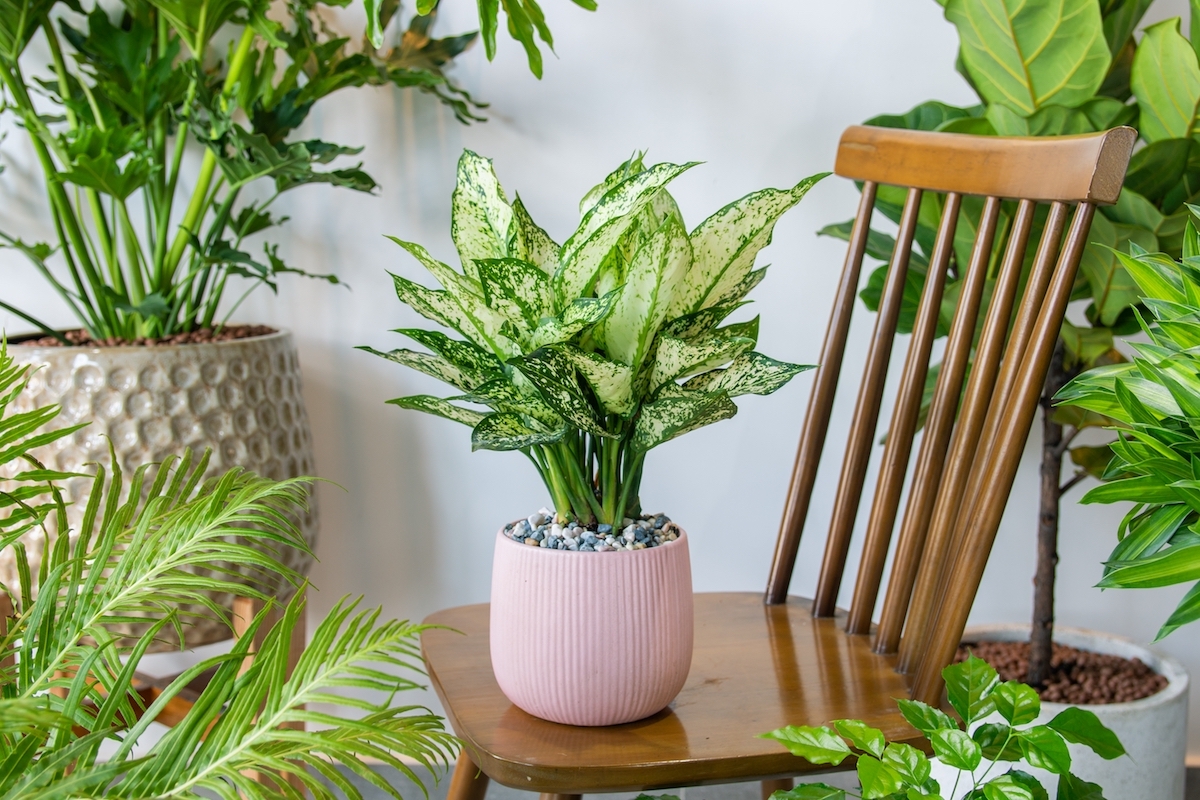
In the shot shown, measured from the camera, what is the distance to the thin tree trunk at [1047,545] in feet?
3.70

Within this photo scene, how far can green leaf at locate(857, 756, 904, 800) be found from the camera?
1.74ft

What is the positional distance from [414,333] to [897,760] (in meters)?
0.40

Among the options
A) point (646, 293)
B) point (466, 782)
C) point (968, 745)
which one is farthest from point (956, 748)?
point (466, 782)

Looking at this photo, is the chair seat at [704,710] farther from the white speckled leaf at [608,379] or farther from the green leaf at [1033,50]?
the green leaf at [1033,50]

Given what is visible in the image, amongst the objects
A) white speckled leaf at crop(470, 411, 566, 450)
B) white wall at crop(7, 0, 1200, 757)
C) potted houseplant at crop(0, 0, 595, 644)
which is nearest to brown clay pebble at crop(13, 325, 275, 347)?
potted houseplant at crop(0, 0, 595, 644)

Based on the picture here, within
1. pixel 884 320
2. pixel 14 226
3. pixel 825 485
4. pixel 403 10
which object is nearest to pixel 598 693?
pixel 884 320

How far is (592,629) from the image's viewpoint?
66 cm

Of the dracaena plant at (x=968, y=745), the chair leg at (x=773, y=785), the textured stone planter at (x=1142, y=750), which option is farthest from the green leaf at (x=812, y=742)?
the textured stone planter at (x=1142, y=750)

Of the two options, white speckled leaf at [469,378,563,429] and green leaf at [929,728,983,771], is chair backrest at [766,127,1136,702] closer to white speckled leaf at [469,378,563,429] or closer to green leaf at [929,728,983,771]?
green leaf at [929,728,983,771]

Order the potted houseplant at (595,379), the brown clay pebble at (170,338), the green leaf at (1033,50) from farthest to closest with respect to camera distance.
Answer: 1. the brown clay pebble at (170,338)
2. the green leaf at (1033,50)
3. the potted houseplant at (595,379)

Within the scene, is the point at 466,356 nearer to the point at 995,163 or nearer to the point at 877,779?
the point at 877,779

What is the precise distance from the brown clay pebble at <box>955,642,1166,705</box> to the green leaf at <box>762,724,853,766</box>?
0.63m

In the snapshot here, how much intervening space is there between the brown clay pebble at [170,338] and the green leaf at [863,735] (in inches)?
31.1

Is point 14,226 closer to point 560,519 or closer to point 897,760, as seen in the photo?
point 560,519
